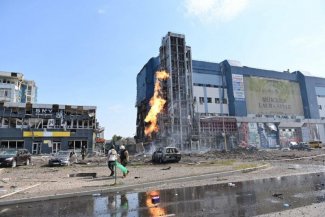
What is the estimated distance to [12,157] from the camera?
23.6 metres

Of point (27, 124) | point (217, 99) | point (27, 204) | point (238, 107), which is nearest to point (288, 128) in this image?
point (238, 107)

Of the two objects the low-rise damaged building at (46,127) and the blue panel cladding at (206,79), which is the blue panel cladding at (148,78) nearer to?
the blue panel cladding at (206,79)

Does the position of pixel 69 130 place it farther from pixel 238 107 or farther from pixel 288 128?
pixel 288 128

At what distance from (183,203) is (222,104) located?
6230 centimetres

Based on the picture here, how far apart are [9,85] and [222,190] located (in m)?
77.6

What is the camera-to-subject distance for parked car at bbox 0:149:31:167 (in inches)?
907

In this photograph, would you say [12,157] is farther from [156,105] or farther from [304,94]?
[304,94]

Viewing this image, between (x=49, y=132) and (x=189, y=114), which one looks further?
(x=189, y=114)

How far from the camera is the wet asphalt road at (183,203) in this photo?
7.36 meters

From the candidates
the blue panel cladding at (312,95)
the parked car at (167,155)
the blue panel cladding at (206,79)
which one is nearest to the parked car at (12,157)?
the parked car at (167,155)

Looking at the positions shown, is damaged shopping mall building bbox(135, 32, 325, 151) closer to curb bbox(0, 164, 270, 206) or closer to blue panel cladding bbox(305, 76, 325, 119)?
blue panel cladding bbox(305, 76, 325, 119)

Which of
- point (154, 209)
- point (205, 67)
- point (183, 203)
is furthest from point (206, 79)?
point (154, 209)

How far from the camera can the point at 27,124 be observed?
4928 centimetres

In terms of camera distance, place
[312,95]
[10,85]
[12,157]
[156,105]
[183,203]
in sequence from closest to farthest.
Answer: [183,203] < [12,157] < [156,105] < [10,85] < [312,95]
